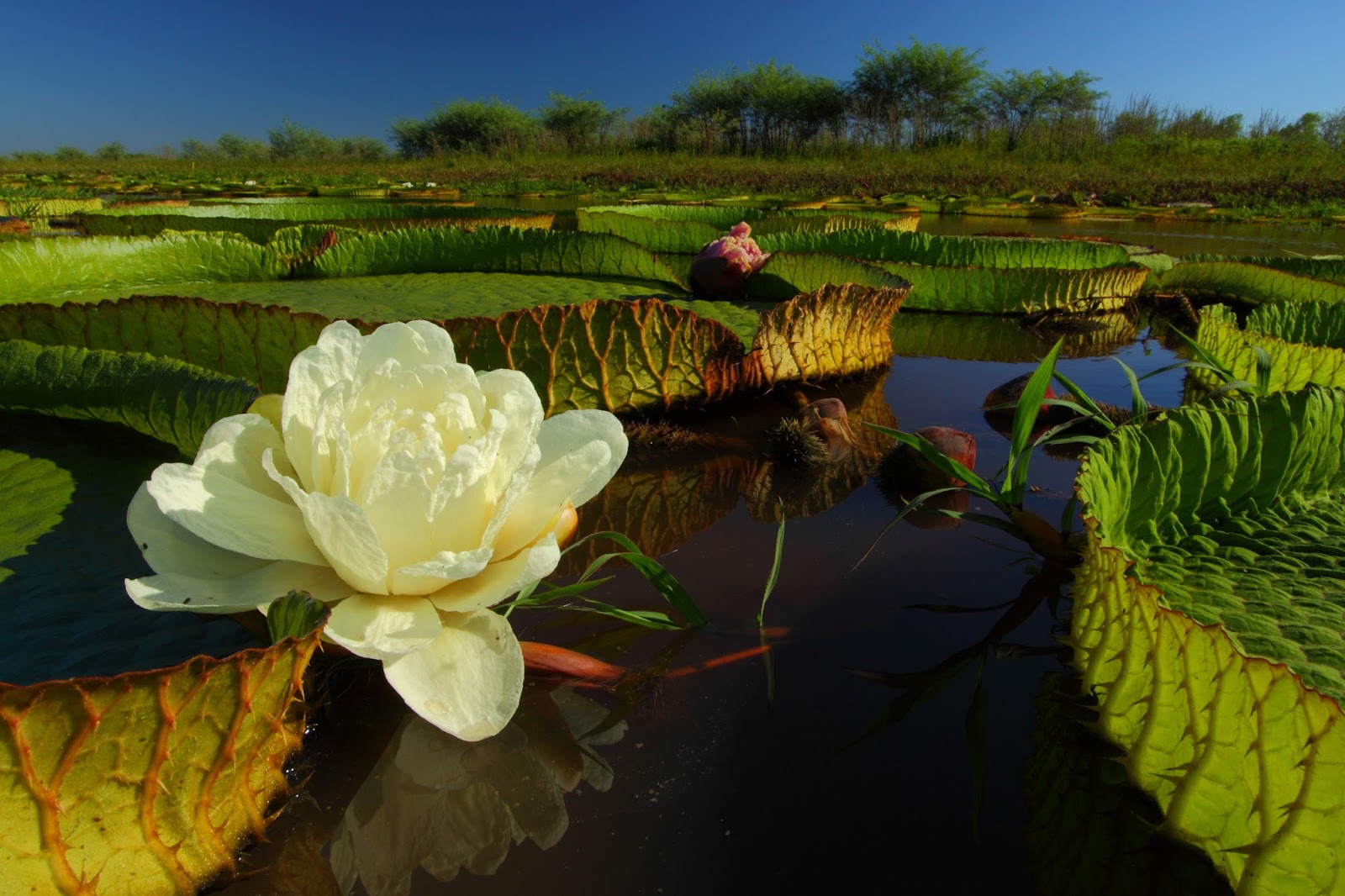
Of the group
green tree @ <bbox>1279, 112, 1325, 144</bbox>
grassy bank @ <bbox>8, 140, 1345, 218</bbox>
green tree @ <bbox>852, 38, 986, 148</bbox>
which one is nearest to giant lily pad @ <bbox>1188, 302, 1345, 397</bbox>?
grassy bank @ <bbox>8, 140, 1345, 218</bbox>

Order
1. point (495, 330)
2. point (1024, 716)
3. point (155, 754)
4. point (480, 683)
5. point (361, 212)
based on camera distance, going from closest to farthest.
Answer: point (155, 754) → point (480, 683) → point (1024, 716) → point (495, 330) → point (361, 212)

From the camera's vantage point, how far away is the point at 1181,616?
576 millimetres

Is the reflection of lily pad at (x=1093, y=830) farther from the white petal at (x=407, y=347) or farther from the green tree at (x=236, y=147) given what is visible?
the green tree at (x=236, y=147)

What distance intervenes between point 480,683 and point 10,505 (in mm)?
653

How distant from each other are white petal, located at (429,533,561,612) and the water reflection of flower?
143 mm

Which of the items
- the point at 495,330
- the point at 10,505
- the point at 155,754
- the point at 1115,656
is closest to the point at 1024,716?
the point at 1115,656

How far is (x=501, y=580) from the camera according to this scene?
0.62m

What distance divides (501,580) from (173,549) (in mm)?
272

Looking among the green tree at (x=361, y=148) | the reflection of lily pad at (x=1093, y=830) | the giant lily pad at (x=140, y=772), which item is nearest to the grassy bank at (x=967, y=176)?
the reflection of lily pad at (x=1093, y=830)

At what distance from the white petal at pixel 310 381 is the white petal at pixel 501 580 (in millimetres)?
157

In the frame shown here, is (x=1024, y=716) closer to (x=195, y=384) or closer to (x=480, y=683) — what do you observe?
(x=480, y=683)

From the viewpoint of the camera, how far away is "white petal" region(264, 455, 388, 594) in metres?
0.53

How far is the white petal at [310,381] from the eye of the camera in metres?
0.64

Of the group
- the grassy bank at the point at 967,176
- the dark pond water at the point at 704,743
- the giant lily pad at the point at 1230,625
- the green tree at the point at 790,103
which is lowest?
the dark pond water at the point at 704,743
